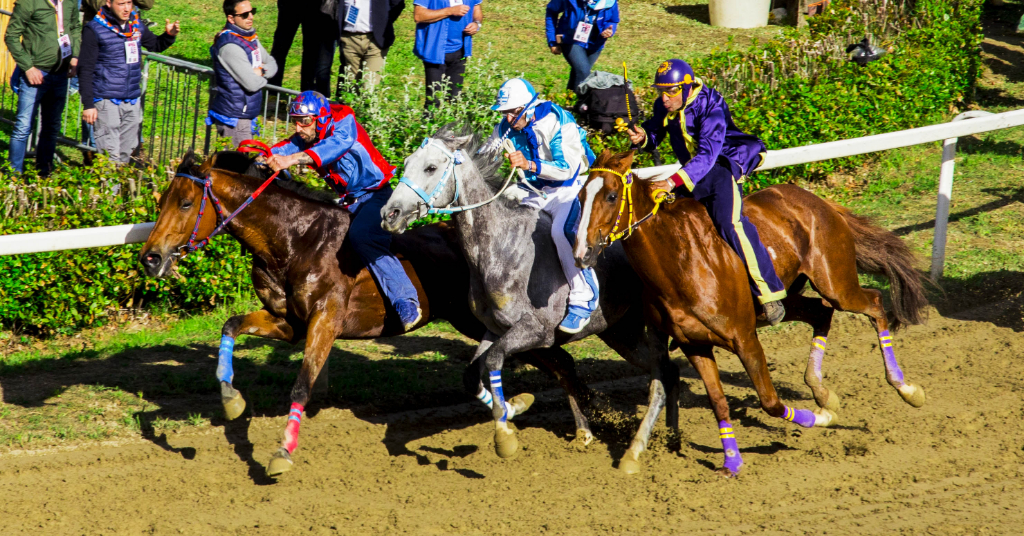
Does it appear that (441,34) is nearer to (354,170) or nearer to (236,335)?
(354,170)

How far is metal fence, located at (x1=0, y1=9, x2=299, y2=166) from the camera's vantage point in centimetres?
938

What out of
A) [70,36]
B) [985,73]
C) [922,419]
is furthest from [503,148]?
[985,73]

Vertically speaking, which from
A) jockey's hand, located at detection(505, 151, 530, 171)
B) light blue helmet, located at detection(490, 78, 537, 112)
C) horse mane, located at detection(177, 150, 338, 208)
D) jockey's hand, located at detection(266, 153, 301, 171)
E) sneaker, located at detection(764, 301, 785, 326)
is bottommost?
sneaker, located at detection(764, 301, 785, 326)

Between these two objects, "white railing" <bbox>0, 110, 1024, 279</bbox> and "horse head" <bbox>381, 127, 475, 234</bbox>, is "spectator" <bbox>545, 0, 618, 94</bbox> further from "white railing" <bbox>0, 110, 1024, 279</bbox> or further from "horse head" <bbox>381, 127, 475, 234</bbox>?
"horse head" <bbox>381, 127, 475, 234</bbox>

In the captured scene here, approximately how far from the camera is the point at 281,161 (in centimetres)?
548

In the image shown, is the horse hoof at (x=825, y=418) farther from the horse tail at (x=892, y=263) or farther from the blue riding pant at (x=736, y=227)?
the horse tail at (x=892, y=263)

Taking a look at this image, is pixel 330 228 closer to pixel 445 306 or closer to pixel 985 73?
pixel 445 306

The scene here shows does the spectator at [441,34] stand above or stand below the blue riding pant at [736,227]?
above

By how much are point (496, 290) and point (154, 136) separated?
629cm

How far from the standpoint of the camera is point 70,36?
9.23 metres

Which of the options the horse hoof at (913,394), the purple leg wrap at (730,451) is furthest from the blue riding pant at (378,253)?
the horse hoof at (913,394)

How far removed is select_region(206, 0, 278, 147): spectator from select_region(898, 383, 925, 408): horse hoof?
6.12 m

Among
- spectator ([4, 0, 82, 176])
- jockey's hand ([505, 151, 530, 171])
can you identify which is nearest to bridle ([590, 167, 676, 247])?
jockey's hand ([505, 151, 530, 171])

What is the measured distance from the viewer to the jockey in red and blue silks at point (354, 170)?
5.61 meters
